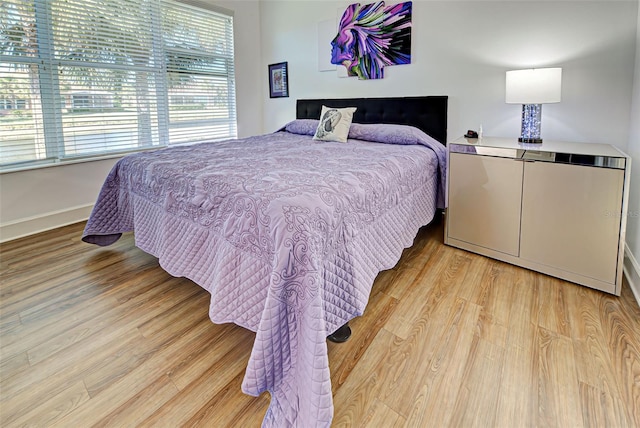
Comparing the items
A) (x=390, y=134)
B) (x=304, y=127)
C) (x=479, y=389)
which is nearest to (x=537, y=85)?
(x=390, y=134)

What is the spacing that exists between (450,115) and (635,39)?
118 centimetres

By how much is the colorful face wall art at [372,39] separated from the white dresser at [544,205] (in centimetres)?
125

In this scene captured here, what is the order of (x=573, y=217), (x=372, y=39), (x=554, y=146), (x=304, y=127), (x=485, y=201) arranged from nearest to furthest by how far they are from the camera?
(x=573, y=217), (x=554, y=146), (x=485, y=201), (x=372, y=39), (x=304, y=127)

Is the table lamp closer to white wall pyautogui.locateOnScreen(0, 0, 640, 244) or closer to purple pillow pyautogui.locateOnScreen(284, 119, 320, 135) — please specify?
white wall pyautogui.locateOnScreen(0, 0, 640, 244)

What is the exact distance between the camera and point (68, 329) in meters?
1.67

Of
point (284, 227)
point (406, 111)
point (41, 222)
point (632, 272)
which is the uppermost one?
point (406, 111)

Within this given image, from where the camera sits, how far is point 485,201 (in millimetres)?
2295

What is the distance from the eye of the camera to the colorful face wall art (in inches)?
122

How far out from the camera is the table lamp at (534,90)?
2145 millimetres

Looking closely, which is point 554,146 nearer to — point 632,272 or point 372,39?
point 632,272

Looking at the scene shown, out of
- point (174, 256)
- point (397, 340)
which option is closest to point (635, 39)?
point (397, 340)

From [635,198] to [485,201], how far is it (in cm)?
78

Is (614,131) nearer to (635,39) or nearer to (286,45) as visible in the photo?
(635,39)

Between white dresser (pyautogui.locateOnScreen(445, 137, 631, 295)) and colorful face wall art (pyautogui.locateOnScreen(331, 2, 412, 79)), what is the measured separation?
1.25 m
